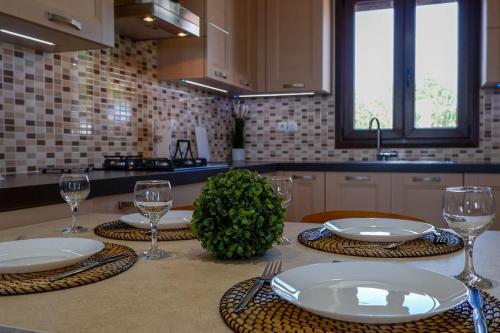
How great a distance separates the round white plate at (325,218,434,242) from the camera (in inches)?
38.3

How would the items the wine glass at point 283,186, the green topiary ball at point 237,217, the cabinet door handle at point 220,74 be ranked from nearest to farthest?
the green topiary ball at point 237,217, the wine glass at point 283,186, the cabinet door handle at point 220,74

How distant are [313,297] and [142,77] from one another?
2602 mm

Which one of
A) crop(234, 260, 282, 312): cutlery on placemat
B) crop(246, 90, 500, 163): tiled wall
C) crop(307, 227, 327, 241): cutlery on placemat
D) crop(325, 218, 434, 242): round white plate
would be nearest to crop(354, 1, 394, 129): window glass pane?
crop(246, 90, 500, 163): tiled wall

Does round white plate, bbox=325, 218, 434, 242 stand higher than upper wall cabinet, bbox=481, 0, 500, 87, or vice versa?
upper wall cabinet, bbox=481, 0, 500, 87

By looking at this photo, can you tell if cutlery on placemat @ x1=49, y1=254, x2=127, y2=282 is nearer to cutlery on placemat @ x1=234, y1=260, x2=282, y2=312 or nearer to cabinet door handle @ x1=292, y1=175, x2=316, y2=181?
cutlery on placemat @ x1=234, y1=260, x2=282, y2=312

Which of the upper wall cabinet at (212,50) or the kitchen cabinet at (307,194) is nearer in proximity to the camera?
the upper wall cabinet at (212,50)

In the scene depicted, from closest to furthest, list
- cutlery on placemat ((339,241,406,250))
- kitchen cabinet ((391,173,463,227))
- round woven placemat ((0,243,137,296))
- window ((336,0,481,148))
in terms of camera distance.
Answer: round woven placemat ((0,243,137,296)), cutlery on placemat ((339,241,406,250)), kitchen cabinet ((391,173,463,227)), window ((336,0,481,148))

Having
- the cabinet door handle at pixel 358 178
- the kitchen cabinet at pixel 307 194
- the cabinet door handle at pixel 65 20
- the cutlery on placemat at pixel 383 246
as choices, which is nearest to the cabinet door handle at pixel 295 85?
the kitchen cabinet at pixel 307 194

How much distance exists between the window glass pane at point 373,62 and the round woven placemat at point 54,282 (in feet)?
11.3

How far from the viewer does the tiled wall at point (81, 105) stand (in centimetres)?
211

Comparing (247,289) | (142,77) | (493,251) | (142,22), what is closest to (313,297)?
(247,289)

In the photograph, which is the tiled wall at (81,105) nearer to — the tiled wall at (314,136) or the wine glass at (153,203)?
the tiled wall at (314,136)

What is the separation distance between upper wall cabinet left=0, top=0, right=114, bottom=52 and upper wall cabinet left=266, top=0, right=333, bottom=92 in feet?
6.30

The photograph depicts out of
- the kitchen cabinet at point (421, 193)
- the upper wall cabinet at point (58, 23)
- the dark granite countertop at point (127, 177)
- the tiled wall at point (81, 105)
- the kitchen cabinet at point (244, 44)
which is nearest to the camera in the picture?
the dark granite countertop at point (127, 177)
